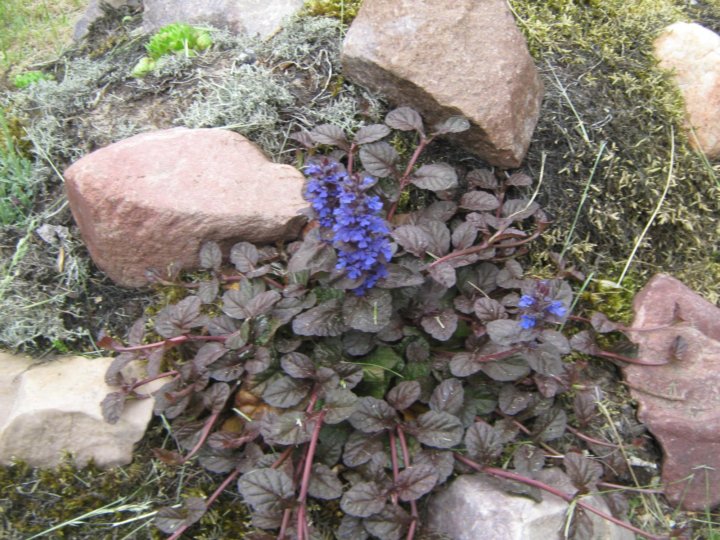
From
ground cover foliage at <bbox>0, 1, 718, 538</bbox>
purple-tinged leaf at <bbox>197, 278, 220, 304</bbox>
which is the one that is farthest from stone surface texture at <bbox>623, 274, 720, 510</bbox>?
purple-tinged leaf at <bbox>197, 278, 220, 304</bbox>

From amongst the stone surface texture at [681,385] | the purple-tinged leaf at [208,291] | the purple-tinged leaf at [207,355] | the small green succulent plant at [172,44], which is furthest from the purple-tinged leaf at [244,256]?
the stone surface texture at [681,385]

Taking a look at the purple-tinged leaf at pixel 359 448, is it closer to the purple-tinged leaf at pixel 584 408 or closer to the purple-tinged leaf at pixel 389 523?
the purple-tinged leaf at pixel 389 523

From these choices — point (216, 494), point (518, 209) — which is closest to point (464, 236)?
point (518, 209)

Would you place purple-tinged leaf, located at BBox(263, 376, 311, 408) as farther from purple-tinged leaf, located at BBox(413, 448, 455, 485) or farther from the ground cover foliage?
purple-tinged leaf, located at BBox(413, 448, 455, 485)

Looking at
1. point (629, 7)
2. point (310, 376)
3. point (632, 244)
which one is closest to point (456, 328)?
point (310, 376)

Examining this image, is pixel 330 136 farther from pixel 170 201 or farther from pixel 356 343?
pixel 356 343
